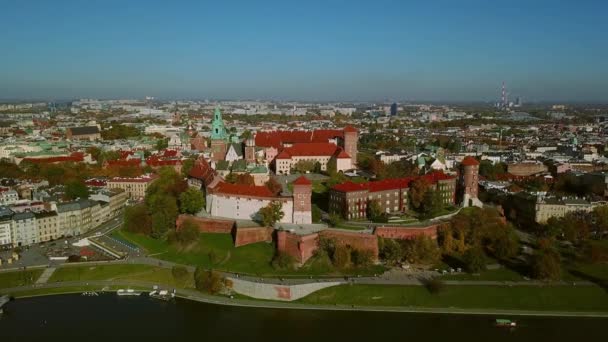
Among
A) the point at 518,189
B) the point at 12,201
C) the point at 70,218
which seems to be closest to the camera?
the point at 70,218

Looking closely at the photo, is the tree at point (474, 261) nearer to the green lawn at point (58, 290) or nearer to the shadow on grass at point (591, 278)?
the shadow on grass at point (591, 278)

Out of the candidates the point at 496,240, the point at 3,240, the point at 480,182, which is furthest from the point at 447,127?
the point at 3,240

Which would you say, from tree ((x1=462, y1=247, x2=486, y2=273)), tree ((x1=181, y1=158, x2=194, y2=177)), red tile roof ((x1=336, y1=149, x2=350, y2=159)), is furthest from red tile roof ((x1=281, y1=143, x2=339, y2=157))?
tree ((x1=462, y1=247, x2=486, y2=273))

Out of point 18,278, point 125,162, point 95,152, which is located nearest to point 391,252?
point 18,278

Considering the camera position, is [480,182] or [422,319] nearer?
[422,319]

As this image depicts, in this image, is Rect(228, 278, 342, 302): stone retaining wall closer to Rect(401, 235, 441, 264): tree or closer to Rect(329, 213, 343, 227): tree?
Rect(401, 235, 441, 264): tree

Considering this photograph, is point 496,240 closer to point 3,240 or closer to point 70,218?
point 70,218

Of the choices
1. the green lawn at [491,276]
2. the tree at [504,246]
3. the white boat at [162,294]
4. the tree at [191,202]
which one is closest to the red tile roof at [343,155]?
the tree at [191,202]

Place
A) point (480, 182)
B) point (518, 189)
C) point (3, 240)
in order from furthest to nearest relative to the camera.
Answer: point (480, 182) < point (518, 189) < point (3, 240)
